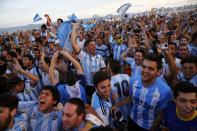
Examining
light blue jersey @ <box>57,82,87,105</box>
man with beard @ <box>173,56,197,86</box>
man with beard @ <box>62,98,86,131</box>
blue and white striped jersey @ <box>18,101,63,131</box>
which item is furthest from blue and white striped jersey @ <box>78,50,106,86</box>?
man with beard @ <box>62,98,86,131</box>

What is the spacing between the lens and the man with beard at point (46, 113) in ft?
12.6

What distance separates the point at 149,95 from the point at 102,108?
763 millimetres

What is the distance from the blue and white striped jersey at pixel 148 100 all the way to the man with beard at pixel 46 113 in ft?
4.26

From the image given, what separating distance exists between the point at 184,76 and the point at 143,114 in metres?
1.17

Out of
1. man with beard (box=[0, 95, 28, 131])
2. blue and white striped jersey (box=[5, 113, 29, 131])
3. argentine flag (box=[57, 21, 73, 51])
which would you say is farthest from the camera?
argentine flag (box=[57, 21, 73, 51])

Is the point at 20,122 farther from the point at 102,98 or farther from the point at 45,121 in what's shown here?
→ the point at 102,98

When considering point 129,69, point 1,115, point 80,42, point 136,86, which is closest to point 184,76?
point 136,86

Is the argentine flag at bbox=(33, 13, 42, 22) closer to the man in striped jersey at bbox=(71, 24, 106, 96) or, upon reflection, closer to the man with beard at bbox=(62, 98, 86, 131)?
the man in striped jersey at bbox=(71, 24, 106, 96)

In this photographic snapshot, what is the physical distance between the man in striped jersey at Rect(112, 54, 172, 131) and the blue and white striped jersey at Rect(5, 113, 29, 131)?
133 centimetres

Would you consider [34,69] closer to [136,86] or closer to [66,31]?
[66,31]

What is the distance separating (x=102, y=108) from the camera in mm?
4277

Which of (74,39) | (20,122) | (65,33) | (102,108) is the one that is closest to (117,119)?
(102,108)

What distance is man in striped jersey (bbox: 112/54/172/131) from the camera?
439cm

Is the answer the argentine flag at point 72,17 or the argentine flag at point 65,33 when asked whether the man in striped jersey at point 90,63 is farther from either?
the argentine flag at point 72,17
